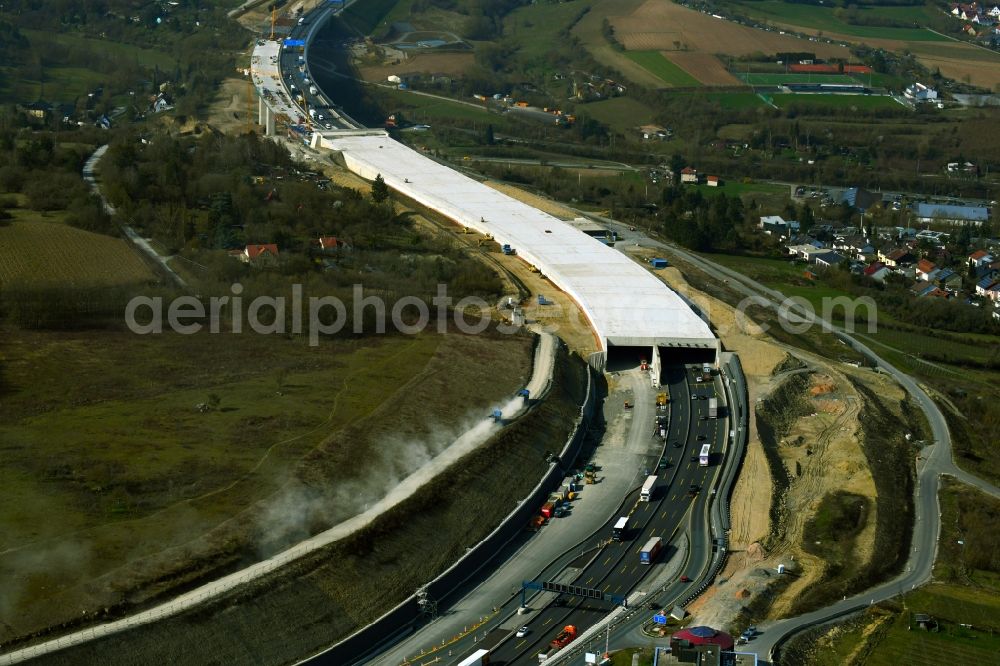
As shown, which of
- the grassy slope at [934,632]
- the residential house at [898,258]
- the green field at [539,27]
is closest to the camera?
the grassy slope at [934,632]

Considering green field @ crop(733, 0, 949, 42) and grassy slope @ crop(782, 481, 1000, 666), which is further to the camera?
green field @ crop(733, 0, 949, 42)

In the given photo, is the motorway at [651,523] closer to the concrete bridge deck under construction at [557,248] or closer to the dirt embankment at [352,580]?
the concrete bridge deck under construction at [557,248]

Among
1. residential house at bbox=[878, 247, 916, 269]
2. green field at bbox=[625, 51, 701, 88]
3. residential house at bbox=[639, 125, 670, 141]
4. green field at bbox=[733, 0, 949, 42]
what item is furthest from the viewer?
green field at bbox=[733, 0, 949, 42]

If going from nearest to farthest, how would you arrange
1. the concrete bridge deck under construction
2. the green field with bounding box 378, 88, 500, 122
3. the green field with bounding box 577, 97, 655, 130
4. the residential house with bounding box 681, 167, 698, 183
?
Answer: the concrete bridge deck under construction, the residential house with bounding box 681, 167, 698, 183, the green field with bounding box 378, 88, 500, 122, the green field with bounding box 577, 97, 655, 130

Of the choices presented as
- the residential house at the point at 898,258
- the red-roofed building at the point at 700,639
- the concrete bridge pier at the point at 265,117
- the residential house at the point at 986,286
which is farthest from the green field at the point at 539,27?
the red-roofed building at the point at 700,639

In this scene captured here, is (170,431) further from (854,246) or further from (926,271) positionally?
(854,246)

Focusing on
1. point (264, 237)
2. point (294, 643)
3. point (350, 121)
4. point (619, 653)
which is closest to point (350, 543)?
point (294, 643)

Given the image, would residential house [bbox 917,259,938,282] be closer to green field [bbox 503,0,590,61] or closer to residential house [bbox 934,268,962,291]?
residential house [bbox 934,268,962,291]

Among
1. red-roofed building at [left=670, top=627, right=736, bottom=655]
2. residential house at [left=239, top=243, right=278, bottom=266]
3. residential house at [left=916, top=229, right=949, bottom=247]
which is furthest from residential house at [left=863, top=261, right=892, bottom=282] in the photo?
red-roofed building at [left=670, top=627, right=736, bottom=655]
